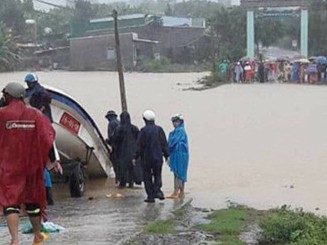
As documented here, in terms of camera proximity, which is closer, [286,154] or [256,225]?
[256,225]

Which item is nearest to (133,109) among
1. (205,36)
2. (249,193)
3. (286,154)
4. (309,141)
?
(309,141)

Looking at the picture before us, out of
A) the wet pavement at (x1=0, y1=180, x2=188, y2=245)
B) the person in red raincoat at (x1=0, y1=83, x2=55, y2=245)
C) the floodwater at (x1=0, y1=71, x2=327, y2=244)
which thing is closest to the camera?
the person in red raincoat at (x1=0, y1=83, x2=55, y2=245)

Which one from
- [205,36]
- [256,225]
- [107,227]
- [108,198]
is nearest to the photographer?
[107,227]

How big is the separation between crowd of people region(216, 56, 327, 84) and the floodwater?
→ 1.48 meters

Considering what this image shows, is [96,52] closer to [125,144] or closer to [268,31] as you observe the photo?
[268,31]

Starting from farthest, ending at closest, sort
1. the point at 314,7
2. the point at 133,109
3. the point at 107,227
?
the point at 314,7, the point at 133,109, the point at 107,227

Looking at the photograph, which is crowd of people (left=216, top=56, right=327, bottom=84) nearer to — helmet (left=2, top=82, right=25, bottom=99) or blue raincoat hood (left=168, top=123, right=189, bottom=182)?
blue raincoat hood (left=168, top=123, right=189, bottom=182)

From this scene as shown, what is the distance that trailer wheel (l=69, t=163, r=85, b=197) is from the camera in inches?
467

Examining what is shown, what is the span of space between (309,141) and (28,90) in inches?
542

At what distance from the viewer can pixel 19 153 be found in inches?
241

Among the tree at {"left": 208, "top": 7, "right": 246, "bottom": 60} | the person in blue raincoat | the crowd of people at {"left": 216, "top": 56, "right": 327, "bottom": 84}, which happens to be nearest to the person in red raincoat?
the person in blue raincoat

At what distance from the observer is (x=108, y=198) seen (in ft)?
38.2

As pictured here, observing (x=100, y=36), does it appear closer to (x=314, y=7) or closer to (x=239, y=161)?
(x=314, y=7)

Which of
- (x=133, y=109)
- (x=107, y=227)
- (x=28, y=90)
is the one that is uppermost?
(x=28, y=90)
